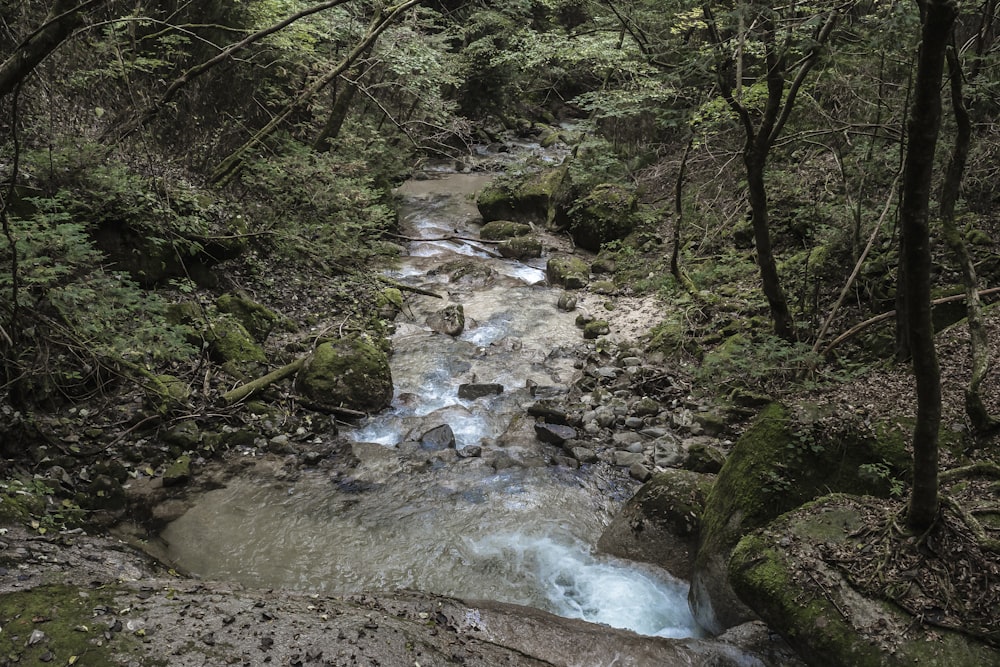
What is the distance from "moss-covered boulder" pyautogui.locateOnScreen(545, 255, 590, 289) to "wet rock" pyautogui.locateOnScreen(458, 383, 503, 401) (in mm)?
4560

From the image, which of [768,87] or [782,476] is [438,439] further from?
[768,87]

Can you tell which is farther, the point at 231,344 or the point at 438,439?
the point at 231,344

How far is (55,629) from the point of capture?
3164 millimetres

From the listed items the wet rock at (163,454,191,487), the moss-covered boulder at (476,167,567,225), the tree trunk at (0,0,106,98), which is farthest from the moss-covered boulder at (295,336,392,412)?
the moss-covered boulder at (476,167,567,225)

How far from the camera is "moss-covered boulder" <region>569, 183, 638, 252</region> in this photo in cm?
1400

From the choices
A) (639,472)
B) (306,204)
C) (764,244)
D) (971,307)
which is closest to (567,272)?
(306,204)

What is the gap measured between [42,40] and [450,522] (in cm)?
524

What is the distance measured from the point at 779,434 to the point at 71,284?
6.33 metres

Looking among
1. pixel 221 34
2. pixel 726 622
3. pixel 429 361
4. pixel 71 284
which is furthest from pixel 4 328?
pixel 221 34

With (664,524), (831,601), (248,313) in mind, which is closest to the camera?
(831,601)

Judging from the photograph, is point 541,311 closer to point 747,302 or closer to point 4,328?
point 747,302

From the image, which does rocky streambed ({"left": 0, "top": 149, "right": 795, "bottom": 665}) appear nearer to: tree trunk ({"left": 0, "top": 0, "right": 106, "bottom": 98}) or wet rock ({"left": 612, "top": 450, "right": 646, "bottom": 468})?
wet rock ({"left": 612, "top": 450, "right": 646, "bottom": 468})

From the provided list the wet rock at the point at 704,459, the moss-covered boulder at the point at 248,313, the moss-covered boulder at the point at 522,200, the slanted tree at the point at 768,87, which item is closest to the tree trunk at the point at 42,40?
the moss-covered boulder at the point at 248,313

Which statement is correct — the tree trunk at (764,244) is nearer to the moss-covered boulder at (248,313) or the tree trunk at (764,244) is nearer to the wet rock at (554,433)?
the wet rock at (554,433)
